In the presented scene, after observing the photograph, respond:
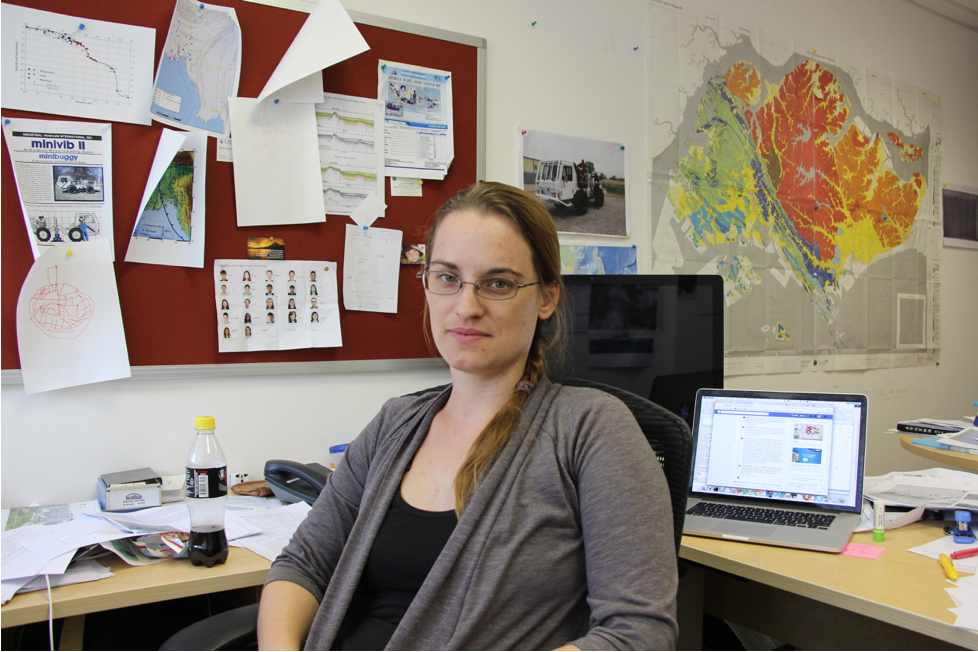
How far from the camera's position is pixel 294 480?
159 cm

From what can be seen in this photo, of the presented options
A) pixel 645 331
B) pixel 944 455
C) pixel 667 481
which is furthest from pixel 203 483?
pixel 944 455

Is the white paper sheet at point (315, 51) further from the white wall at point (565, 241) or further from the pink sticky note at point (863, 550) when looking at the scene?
the pink sticky note at point (863, 550)

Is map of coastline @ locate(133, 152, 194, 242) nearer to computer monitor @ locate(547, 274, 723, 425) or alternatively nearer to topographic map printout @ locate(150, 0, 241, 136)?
topographic map printout @ locate(150, 0, 241, 136)

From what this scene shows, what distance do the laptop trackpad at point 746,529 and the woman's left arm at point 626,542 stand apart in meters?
0.52

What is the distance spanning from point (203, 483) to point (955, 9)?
4200 mm

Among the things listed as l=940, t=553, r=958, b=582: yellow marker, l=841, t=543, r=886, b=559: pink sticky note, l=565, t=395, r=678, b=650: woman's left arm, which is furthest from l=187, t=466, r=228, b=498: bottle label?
l=940, t=553, r=958, b=582: yellow marker

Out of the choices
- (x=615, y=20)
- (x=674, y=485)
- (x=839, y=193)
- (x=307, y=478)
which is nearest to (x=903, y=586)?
(x=674, y=485)

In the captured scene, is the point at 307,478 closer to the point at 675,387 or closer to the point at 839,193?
the point at 675,387

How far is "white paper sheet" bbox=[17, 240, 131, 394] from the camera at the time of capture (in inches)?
58.1

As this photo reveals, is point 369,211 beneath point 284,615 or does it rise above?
above

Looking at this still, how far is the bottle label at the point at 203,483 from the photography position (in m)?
1.23

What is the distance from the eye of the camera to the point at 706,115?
8.43ft

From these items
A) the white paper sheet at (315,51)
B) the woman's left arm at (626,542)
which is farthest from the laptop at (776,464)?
the white paper sheet at (315,51)

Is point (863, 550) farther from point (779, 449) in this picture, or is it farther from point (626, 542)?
point (626, 542)
